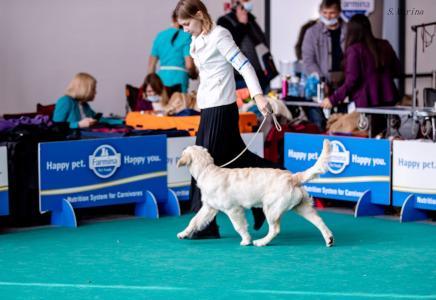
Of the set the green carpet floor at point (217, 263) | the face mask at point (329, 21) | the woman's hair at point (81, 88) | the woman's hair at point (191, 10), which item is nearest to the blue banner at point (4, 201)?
the green carpet floor at point (217, 263)

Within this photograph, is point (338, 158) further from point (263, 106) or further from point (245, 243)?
point (263, 106)

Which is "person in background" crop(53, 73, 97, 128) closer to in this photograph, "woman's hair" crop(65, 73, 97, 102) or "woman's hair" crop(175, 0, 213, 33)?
"woman's hair" crop(65, 73, 97, 102)

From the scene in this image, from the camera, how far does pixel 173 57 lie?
42.5 feet

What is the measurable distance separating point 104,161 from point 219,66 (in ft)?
5.88

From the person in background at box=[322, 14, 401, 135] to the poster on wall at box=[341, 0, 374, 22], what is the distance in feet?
10.0

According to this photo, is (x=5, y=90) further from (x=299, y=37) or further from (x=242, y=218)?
(x=242, y=218)

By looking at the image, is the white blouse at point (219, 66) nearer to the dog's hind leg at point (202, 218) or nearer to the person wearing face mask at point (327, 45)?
the dog's hind leg at point (202, 218)

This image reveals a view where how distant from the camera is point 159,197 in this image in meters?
10.1

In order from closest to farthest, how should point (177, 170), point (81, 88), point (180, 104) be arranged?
1. point (177, 170)
2. point (81, 88)
3. point (180, 104)

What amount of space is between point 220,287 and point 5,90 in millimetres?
6822

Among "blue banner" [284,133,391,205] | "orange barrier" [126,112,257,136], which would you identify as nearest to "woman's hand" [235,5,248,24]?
"orange barrier" [126,112,257,136]

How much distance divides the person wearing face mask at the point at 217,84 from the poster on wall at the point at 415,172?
1.58m

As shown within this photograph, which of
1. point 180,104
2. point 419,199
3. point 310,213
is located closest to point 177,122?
point 180,104

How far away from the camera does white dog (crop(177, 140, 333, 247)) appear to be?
812 centimetres
